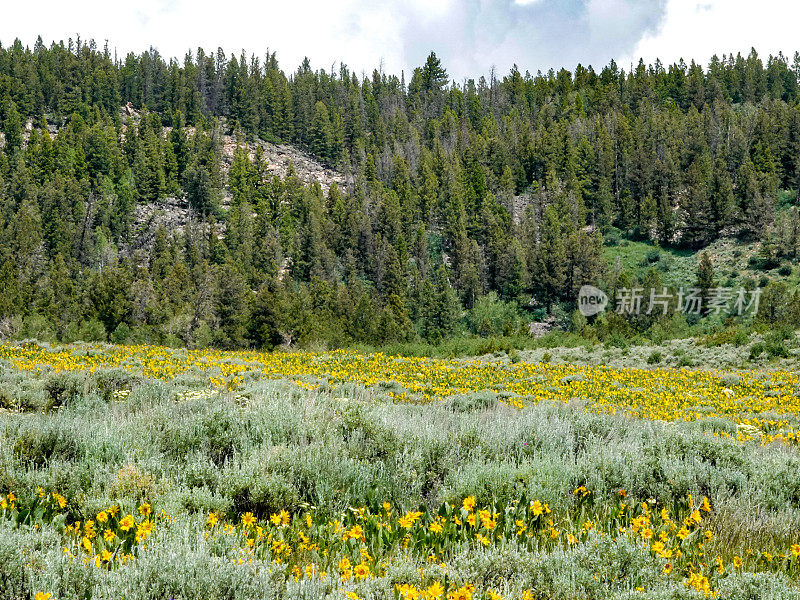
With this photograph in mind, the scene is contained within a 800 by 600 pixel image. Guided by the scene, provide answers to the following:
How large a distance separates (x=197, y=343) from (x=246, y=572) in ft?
133

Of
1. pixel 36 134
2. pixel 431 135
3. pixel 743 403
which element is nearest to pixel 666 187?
pixel 431 135

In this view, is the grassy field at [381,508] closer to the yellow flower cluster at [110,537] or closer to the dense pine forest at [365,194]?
the yellow flower cluster at [110,537]

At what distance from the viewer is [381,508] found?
12.3ft

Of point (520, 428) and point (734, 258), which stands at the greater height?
point (734, 258)

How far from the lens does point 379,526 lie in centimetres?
330

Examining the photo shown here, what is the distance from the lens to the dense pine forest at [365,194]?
182ft

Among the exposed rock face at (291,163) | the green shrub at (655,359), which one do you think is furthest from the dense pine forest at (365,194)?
the green shrub at (655,359)

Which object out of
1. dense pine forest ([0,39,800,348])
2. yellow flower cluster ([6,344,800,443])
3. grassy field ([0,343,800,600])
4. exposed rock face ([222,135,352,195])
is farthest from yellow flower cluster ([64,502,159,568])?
exposed rock face ([222,135,352,195])

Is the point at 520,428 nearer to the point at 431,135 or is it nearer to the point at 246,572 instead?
the point at 246,572

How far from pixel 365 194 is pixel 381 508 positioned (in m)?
101

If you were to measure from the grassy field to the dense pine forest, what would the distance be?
115ft

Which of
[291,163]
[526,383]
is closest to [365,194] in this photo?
[291,163]

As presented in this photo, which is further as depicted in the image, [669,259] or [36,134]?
[36,134]

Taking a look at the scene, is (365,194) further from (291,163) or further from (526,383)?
(526,383)
